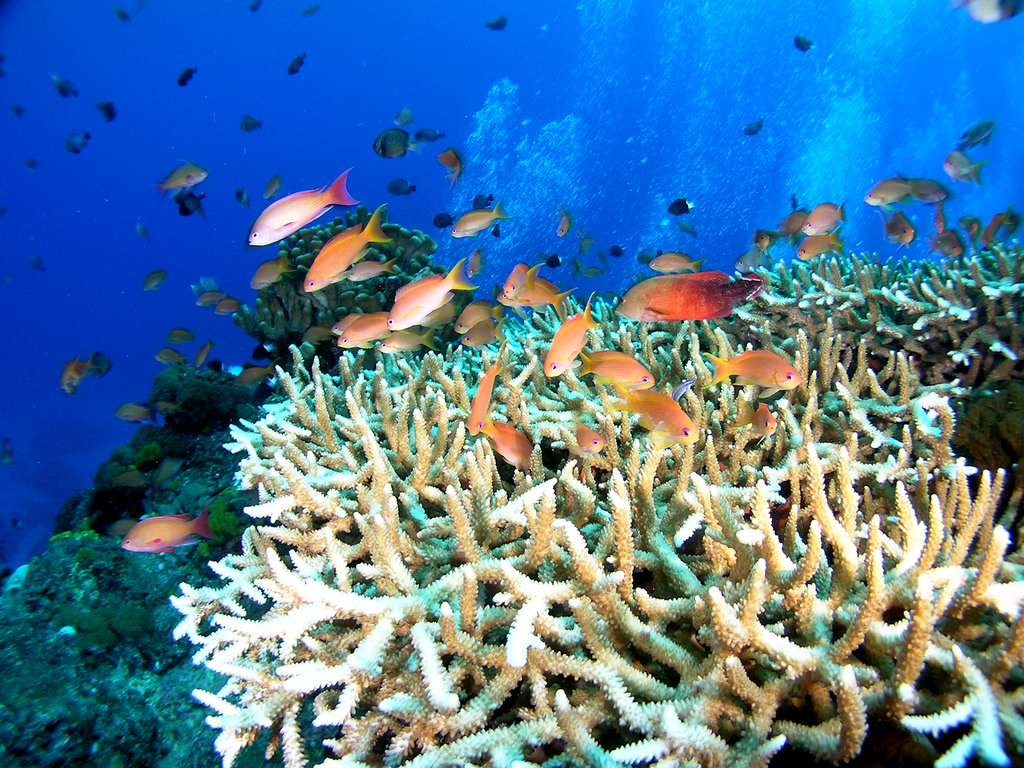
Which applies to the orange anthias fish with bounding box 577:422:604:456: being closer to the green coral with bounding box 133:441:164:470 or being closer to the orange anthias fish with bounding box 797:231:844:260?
the orange anthias fish with bounding box 797:231:844:260

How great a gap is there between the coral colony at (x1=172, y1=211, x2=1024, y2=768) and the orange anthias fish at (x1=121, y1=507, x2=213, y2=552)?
2.14 feet

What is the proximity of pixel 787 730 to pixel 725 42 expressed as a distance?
214ft

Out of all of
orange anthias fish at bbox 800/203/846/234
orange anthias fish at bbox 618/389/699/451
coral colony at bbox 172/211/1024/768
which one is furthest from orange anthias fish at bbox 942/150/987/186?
orange anthias fish at bbox 618/389/699/451

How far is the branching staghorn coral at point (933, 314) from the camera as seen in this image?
343 cm

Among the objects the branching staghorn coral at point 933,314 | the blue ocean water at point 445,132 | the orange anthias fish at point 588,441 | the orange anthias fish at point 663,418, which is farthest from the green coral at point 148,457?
the blue ocean water at point 445,132

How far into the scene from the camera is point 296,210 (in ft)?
10.8

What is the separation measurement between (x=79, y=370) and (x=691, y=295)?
9.36 m

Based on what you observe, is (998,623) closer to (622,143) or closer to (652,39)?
(622,143)

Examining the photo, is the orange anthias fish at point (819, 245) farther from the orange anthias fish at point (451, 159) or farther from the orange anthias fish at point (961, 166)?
the orange anthias fish at point (451, 159)

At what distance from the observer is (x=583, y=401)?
10.5 ft

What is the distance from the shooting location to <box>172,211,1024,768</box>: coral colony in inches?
61.0

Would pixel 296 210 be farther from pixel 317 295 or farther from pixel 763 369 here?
pixel 317 295

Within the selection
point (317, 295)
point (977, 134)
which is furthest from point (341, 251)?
point (977, 134)

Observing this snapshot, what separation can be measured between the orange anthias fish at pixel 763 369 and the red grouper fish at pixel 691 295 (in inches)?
10.8
